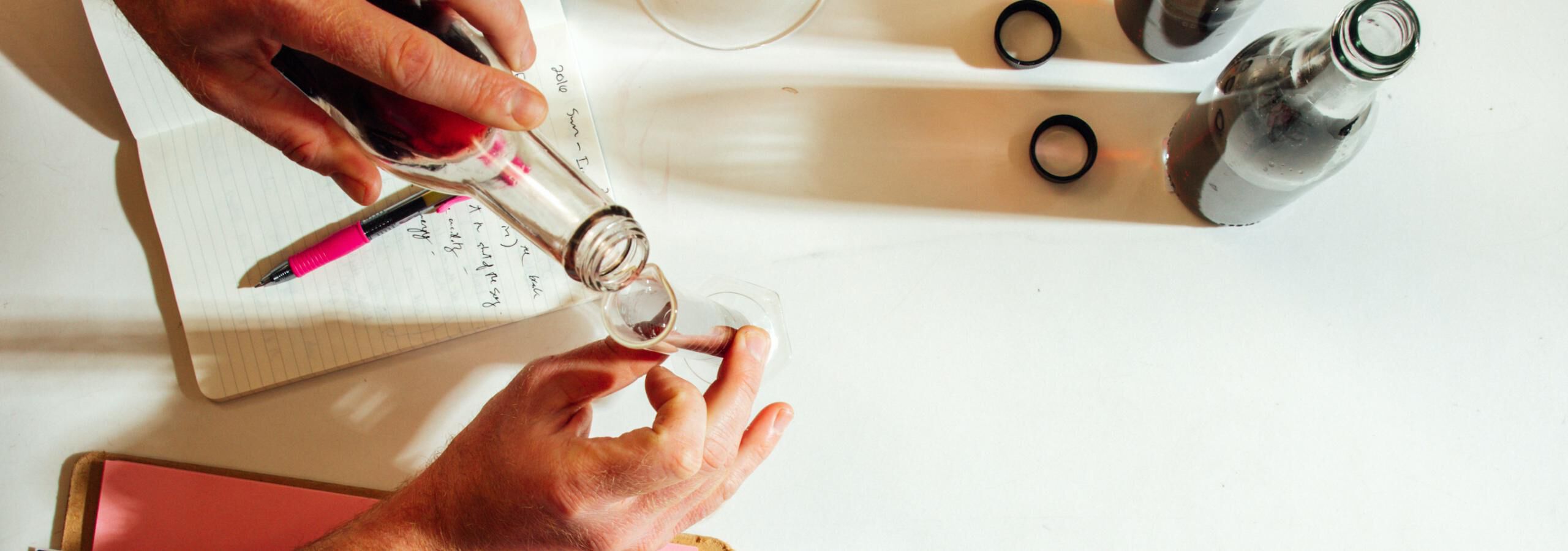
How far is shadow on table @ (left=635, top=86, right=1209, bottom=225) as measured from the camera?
774 mm

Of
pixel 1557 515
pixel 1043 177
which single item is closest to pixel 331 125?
pixel 1043 177

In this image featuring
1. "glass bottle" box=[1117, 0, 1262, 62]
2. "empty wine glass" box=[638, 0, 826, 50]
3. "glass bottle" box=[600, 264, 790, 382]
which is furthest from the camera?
"empty wine glass" box=[638, 0, 826, 50]

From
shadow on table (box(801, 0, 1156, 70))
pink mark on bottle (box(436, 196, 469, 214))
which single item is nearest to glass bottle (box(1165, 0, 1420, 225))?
shadow on table (box(801, 0, 1156, 70))

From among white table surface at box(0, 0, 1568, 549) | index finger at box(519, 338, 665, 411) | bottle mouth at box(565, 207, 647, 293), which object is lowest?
white table surface at box(0, 0, 1568, 549)

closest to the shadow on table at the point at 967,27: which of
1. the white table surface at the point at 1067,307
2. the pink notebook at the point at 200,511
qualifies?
the white table surface at the point at 1067,307

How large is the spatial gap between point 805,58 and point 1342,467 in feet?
1.98

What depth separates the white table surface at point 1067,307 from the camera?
75 centimetres

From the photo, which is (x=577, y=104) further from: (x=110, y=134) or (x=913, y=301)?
(x=110, y=134)

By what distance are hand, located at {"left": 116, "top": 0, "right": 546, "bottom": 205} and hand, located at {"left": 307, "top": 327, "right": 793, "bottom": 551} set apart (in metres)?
0.20

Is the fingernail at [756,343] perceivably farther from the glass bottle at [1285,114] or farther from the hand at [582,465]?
the glass bottle at [1285,114]

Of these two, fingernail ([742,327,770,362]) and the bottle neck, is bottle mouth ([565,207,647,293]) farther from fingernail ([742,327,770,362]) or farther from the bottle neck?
the bottle neck

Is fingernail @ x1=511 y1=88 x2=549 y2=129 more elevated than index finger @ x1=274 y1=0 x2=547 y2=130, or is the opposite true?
index finger @ x1=274 y1=0 x2=547 y2=130

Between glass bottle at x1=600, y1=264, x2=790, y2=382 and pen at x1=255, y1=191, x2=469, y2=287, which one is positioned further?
pen at x1=255, y1=191, x2=469, y2=287

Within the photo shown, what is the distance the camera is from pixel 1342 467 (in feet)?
2.47
